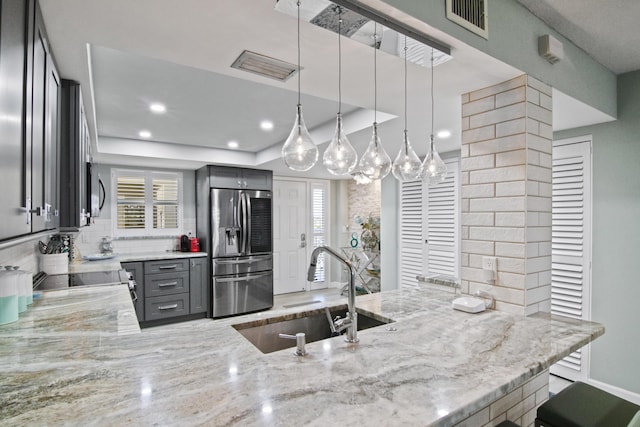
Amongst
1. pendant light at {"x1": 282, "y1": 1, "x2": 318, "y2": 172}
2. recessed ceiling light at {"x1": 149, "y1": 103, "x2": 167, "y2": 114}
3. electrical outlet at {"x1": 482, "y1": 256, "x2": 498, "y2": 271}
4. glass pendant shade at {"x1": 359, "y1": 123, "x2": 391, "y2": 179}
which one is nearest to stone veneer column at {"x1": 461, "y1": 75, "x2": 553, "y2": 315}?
electrical outlet at {"x1": 482, "y1": 256, "x2": 498, "y2": 271}

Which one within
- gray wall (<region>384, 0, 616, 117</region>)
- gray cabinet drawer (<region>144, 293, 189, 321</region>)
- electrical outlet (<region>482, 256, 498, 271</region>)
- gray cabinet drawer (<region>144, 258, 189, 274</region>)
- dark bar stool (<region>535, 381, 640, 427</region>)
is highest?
gray wall (<region>384, 0, 616, 117</region>)

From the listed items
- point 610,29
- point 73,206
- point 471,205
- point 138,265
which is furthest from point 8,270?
point 610,29

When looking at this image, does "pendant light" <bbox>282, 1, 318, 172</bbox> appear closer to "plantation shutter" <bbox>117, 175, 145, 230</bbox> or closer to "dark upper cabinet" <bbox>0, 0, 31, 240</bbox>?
"dark upper cabinet" <bbox>0, 0, 31, 240</bbox>

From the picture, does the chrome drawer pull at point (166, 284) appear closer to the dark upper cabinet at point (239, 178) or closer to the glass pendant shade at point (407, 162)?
the dark upper cabinet at point (239, 178)

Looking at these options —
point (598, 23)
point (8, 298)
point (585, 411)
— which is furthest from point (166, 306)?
point (598, 23)

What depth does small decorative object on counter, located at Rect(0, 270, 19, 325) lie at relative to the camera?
59.0 inches

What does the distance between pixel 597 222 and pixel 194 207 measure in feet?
16.8

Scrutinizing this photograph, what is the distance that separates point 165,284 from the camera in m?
4.68

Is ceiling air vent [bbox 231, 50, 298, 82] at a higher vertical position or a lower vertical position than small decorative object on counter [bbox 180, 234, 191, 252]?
higher

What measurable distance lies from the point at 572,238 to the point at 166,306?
15.8 ft

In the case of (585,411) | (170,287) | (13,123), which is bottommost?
(170,287)

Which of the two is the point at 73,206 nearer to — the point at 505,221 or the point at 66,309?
the point at 66,309

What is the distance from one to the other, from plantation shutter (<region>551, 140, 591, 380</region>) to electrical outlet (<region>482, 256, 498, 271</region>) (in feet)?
4.27

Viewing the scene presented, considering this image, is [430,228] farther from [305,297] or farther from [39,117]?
[39,117]
